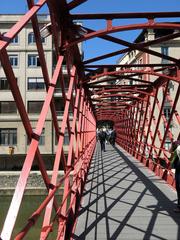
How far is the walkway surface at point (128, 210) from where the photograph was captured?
6113mm

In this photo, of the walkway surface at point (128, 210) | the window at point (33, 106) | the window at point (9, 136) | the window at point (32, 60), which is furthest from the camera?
the window at point (9, 136)

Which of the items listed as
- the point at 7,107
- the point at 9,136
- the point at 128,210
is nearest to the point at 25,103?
the point at 7,107

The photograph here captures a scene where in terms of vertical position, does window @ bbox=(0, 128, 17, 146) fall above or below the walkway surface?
below

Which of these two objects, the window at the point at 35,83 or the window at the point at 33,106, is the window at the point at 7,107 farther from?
the window at the point at 35,83

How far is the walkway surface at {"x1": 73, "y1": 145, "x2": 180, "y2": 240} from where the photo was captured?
20.1ft

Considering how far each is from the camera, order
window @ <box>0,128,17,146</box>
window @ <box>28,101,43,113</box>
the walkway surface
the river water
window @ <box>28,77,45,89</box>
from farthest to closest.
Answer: window @ <box>0,128,17,146</box>, window @ <box>28,101,43,113</box>, window @ <box>28,77,45,89</box>, the river water, the walkway surface

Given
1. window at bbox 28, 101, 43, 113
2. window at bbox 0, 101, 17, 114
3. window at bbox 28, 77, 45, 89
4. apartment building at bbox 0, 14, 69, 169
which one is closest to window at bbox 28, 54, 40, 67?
apartment building at bbox 0, 14, 69, 169

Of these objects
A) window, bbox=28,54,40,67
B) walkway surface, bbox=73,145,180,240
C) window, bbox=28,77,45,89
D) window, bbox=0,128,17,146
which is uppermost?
window, bbox=28,54,40,67

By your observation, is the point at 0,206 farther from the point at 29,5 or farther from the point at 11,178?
the point at 29,5

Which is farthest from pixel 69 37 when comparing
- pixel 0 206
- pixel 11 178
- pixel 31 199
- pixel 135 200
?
pixel 11 178

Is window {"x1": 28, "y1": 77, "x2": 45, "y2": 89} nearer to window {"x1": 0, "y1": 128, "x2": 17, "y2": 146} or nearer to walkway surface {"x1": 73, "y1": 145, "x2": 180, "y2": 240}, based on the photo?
window {"x1": 0, "y1": 128, "x2": 17, "y2": 146}

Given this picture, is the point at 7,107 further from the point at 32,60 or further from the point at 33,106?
the point at 32,60

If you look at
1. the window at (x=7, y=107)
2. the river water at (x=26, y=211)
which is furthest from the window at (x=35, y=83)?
the river water at (x=26, y=211)

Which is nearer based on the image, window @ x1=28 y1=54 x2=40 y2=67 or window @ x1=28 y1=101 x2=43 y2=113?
window @ x1=28 y1=54 x2=40 y2=67
